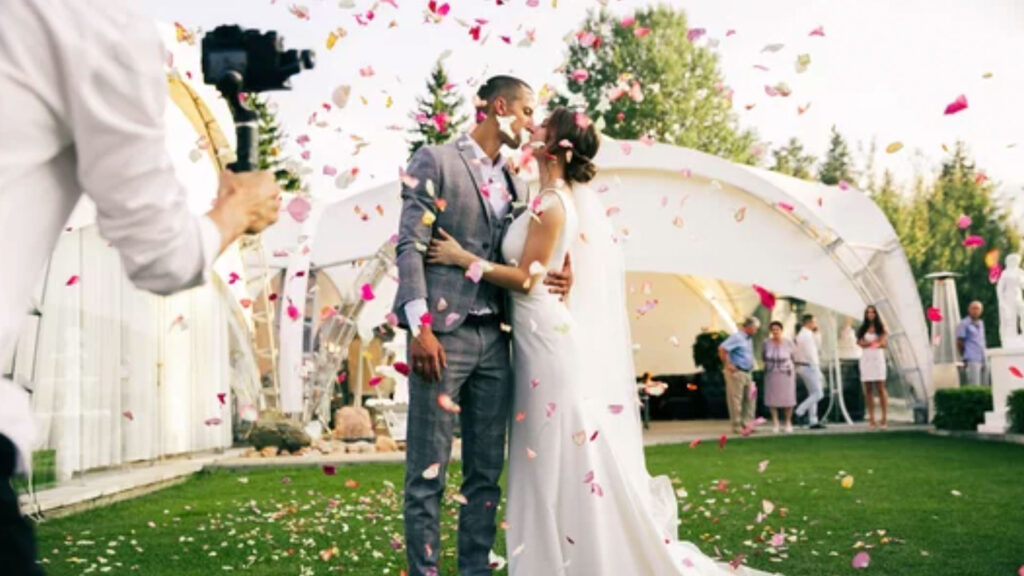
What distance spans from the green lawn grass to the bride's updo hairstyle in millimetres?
1878

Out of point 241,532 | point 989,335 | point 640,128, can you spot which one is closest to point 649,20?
point 640,128

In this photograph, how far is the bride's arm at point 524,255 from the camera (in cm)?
388

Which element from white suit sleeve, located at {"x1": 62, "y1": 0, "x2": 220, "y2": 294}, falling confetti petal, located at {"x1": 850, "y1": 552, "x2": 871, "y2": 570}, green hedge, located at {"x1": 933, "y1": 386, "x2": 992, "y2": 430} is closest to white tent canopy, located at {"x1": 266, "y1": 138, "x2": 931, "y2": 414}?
green hedge, located at {"x1": 933, "y1": 386, "x2": 992, "y2": 430}

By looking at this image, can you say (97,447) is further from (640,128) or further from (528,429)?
(640,128)

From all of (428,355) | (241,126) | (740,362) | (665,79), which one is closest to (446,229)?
(428,355)

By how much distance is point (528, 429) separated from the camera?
158 inches

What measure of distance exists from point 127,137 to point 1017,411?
12.6m

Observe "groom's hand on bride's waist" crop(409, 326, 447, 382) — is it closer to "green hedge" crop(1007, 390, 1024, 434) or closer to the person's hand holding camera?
the person's hand holding camera

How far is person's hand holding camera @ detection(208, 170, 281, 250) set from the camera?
1668 millimetres

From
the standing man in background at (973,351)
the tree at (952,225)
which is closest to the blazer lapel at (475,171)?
the standing man in background at (973,351)

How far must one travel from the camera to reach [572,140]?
4219 mm

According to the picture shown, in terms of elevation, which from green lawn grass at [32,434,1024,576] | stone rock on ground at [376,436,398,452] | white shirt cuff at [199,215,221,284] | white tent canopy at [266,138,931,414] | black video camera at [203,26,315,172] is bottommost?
green lawn grass at [32,434,1024,576]

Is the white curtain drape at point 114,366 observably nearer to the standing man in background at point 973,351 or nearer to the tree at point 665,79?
the standing man in background at point 973,351

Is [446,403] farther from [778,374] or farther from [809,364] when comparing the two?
[809,364]
